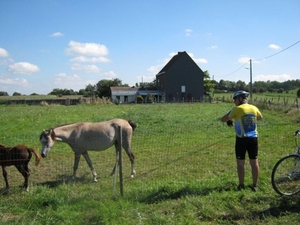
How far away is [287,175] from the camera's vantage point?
18.7 feet

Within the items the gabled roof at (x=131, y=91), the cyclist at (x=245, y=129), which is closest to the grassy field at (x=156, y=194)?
the cyclist at (x=245, y=129)

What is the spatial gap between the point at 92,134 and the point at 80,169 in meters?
1.38

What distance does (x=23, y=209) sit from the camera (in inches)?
195

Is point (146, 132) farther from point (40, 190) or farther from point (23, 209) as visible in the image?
point (23, 209)

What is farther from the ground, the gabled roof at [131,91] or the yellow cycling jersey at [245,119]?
the gabled roof at [131,91]

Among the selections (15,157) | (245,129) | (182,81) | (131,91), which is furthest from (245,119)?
(131,91)

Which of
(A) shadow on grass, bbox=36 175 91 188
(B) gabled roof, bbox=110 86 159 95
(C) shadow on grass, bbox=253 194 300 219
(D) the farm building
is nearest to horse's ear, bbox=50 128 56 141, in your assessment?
(A) shadow on grass, bbox=36 175 91 188

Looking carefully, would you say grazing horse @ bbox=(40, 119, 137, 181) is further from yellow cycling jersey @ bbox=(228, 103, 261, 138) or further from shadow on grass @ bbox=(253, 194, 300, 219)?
shadow on grass @ bbox=(253, 194, 300, 219)

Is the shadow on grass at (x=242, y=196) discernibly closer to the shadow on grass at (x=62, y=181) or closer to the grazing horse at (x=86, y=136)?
the grazing horse at (x=86, y=136)

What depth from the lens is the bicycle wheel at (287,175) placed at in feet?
17.4

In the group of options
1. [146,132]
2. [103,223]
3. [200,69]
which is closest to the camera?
[103,223]

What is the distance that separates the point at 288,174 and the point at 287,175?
0.17 feet

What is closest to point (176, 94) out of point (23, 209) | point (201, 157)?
point (201, 157)

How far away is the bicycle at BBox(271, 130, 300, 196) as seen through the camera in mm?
5309
